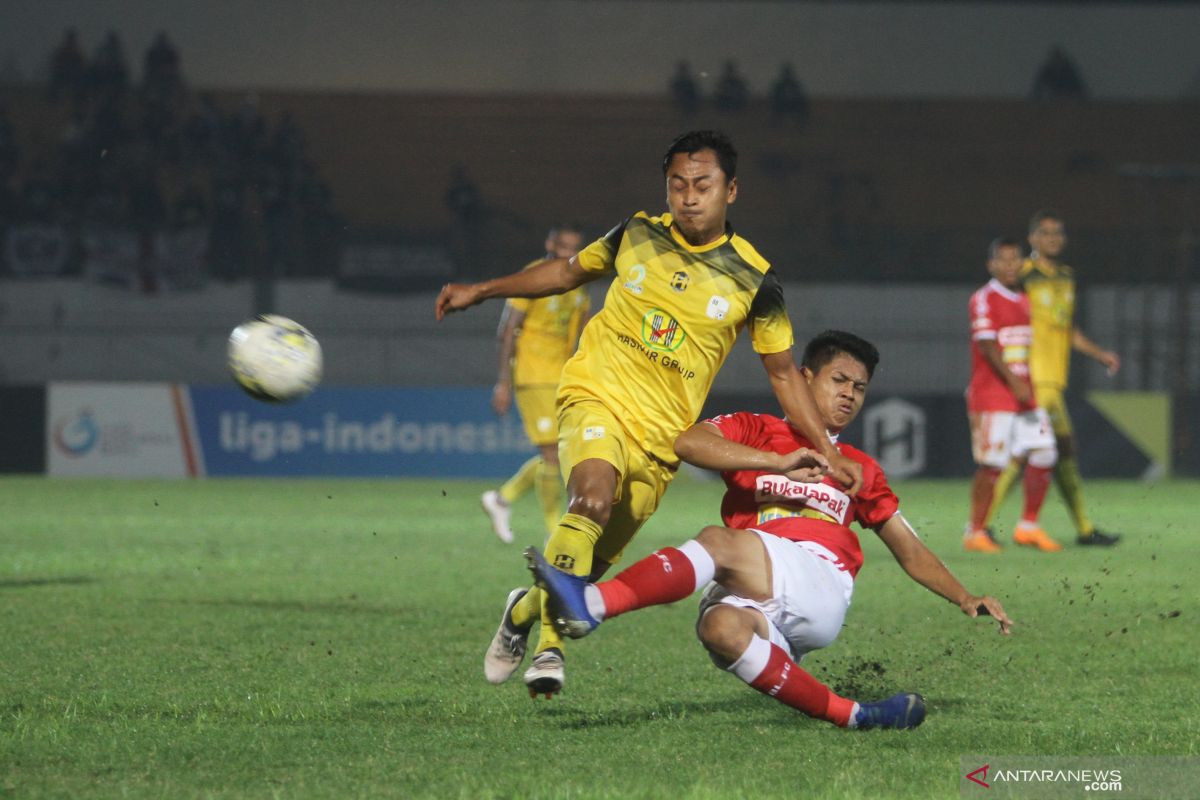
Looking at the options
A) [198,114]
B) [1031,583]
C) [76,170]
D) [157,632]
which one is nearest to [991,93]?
[198,114]

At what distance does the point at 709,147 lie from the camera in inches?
193

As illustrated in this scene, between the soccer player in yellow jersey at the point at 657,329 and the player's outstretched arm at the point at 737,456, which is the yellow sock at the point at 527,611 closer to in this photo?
the soccer player in yellow jersey at the point at 657,329

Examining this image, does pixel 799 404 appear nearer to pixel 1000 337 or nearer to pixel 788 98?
pixel 1000 337

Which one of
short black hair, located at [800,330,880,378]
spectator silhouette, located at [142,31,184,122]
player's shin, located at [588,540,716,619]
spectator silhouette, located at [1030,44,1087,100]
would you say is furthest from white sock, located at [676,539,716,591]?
spectator silhouette, located at [1030,44,1087,100]

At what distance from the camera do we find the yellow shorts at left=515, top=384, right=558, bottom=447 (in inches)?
428

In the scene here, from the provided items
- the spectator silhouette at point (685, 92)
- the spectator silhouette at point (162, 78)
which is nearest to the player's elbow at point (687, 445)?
the spectator silhouette at point (162, 78)

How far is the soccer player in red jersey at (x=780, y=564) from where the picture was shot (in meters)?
4.21

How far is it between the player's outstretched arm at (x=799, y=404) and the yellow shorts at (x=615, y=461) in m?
0.48

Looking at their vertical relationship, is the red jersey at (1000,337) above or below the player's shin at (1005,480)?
above

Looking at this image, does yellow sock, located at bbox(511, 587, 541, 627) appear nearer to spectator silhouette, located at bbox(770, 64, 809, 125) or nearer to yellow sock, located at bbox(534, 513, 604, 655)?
yellow sock, located at bbox(534, 513, 604, 655)

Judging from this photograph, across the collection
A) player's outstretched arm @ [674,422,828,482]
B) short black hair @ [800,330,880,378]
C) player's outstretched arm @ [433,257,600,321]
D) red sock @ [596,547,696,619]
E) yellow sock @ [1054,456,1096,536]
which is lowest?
yellow sock @ [1054,456,1096,536]

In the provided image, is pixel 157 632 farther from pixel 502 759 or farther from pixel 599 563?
pixel 502 759

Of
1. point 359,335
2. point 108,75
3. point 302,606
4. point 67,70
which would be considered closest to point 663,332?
point 302,606

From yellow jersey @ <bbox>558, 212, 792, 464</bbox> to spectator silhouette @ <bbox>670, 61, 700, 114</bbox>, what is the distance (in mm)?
20985
